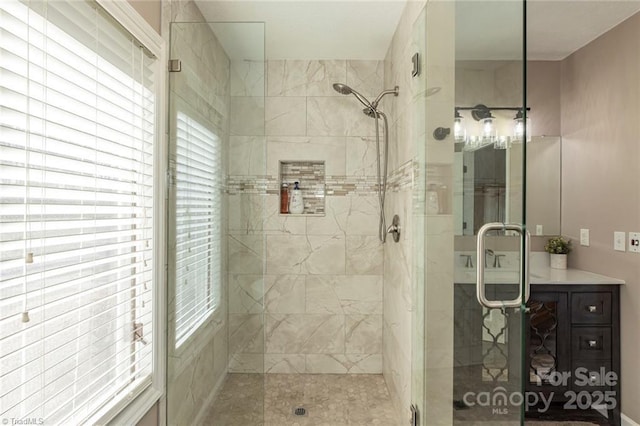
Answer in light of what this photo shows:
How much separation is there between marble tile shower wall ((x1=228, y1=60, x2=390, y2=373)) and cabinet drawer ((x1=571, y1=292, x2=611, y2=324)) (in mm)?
1321

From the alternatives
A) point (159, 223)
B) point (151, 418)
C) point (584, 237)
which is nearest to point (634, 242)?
point (584, 237)

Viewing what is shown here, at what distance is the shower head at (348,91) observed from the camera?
8.79 ft

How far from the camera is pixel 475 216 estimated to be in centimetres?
111

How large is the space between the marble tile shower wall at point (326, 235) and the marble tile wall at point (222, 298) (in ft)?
4.08

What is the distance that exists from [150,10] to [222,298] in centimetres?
136

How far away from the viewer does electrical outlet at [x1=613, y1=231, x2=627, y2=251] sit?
2.29 m

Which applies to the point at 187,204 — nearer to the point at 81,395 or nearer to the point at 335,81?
the point at 81,395

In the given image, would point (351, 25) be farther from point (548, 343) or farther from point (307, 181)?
point (548, 343)

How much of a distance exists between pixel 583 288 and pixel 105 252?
2.71 meters

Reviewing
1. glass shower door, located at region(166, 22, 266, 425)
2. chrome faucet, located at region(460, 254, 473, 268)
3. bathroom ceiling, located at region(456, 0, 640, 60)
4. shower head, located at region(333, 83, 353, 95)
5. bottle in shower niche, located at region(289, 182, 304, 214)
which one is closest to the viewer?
bathroom ceiling, located at region(456, 0, 640, 60)

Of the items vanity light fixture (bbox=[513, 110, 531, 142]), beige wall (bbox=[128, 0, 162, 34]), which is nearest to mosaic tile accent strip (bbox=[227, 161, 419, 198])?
beige wall (bbox=[128, 0, 162, 34])

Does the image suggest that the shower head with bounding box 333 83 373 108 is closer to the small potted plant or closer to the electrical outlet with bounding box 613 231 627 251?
the small potted plant

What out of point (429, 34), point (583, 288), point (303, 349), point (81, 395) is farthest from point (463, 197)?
point (303, 349)

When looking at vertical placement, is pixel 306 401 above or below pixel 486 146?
below
